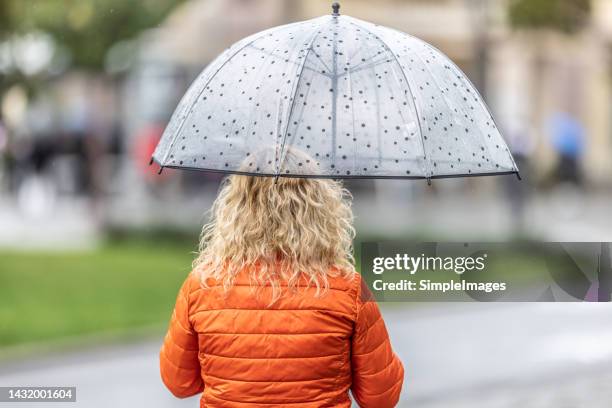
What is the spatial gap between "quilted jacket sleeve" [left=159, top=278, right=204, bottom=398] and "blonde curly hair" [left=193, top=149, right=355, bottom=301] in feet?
0.36

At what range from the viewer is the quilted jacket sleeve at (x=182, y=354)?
265 centimetres

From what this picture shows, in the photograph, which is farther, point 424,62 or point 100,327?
point 100,327

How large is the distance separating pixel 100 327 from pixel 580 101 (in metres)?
20.7

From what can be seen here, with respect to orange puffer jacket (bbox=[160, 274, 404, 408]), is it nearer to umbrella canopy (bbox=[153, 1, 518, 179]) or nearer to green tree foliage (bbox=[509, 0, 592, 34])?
umbrella canopy (bbox=[153, 1, 518, 179])

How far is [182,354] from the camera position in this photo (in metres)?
2.71

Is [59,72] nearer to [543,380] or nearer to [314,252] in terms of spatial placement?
[543,380]

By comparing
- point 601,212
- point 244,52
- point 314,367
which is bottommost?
point 601,212

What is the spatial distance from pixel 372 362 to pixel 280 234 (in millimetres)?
411

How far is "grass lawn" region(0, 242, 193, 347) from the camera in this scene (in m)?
8.16

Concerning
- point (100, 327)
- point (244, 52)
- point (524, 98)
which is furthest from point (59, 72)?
point (524, 98)

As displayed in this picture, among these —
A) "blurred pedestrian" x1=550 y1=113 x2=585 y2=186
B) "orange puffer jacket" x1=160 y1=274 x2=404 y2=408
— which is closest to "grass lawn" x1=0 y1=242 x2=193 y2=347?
"orange puffer jacket" x1=160 y1=274 x2=404 y2=408

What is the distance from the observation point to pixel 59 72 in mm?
12555

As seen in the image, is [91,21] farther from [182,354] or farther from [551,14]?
[182,354]

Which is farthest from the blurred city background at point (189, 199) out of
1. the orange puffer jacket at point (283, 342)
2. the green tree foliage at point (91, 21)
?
the orange puffer jacket at point (283, 342)
